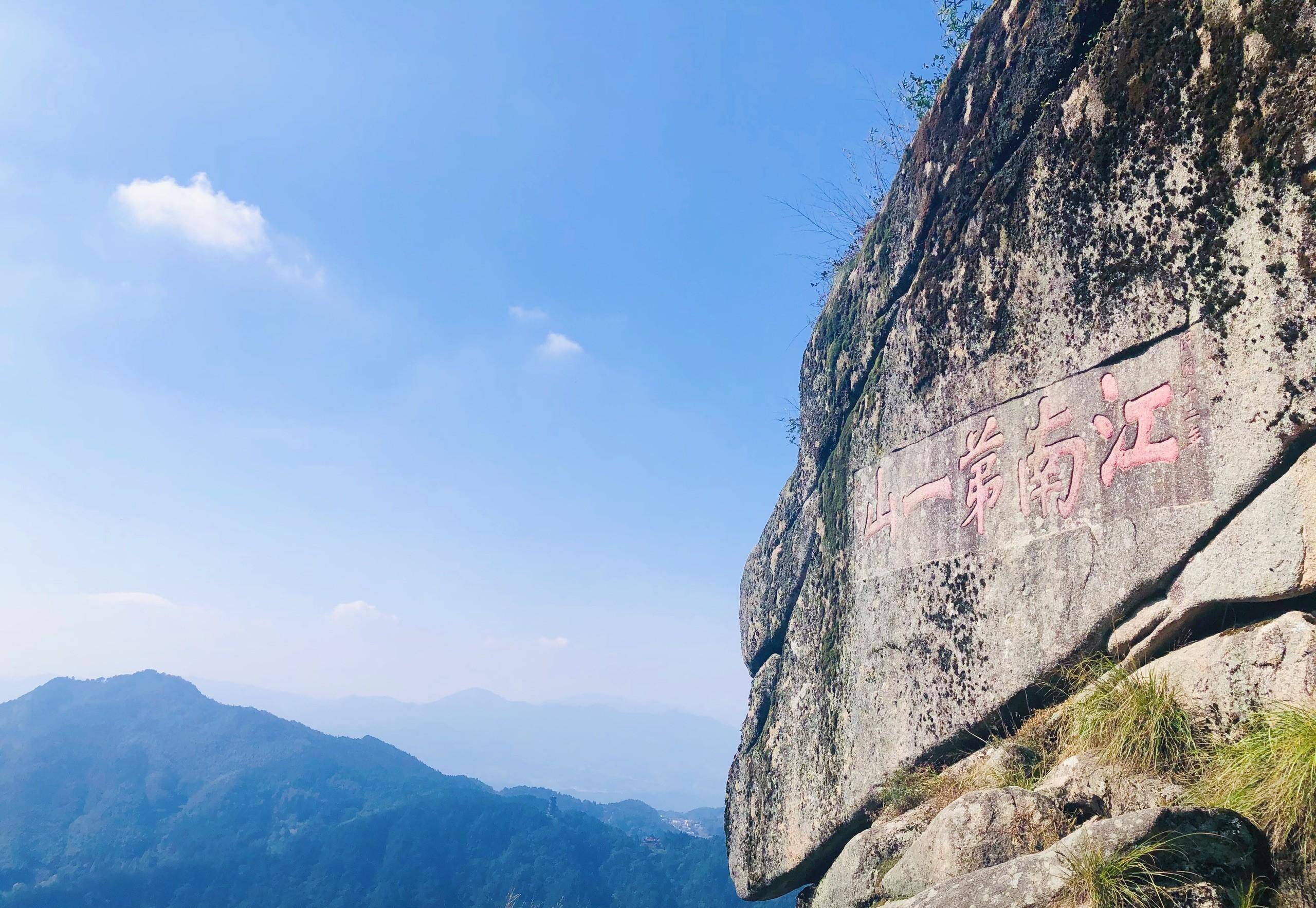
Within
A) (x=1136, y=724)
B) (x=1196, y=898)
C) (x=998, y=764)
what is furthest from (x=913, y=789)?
(x=1196, y=898)

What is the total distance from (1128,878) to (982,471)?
2.88 meters

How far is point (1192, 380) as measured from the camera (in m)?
3.79

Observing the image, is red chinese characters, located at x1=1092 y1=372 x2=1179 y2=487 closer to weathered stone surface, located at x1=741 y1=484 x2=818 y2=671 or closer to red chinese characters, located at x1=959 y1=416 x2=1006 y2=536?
red chinese characters, located at x1=959 y1=416 x2=1006 y2=536

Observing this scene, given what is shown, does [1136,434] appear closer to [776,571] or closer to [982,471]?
[982,471]

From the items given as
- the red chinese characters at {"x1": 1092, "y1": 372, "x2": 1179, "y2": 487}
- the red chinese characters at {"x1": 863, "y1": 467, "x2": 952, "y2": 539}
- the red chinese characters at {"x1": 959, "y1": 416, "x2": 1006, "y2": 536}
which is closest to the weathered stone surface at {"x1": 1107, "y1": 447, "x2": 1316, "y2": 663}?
the red chinese characters at {"x1": 1092, "y1": 372, "x2": 1179, "y2": 487}

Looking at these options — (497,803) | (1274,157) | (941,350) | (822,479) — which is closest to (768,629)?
(822,479)

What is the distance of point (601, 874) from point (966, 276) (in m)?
67.6

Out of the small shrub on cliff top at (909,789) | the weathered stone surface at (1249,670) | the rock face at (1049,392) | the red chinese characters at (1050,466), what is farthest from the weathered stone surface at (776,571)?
the weathered stone surface at (1249,670)

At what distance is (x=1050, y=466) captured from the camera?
14.9ft

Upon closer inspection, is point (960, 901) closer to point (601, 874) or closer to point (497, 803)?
point (601, 874)

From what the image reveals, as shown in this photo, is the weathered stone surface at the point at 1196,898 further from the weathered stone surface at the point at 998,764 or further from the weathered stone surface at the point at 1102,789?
the weathered stone surface at the point at 998,764

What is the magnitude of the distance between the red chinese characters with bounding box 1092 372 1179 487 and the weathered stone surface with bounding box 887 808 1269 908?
1772 mm

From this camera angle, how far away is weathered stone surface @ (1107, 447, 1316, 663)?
3270 millimetres

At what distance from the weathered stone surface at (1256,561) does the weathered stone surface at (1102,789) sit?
27.1 inches
